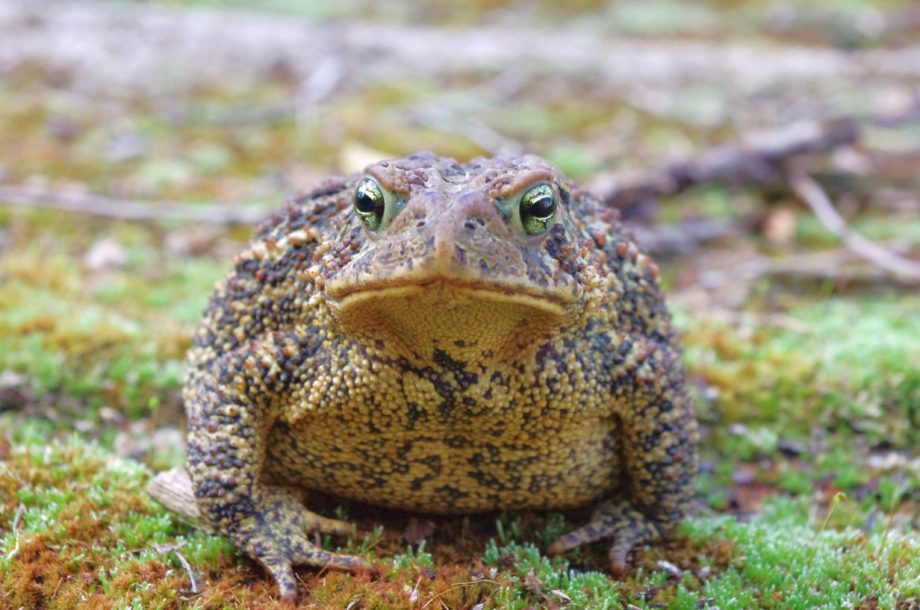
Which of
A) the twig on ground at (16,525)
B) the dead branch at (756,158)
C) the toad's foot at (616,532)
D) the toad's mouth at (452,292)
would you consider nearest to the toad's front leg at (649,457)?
the toad's foot at (616,532)

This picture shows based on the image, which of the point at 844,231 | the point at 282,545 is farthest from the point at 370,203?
the point at 844,231

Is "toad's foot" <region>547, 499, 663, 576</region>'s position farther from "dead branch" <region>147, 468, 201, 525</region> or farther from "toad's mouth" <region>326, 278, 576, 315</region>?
"dead branch" <region>147, 468, 201, 525</region>

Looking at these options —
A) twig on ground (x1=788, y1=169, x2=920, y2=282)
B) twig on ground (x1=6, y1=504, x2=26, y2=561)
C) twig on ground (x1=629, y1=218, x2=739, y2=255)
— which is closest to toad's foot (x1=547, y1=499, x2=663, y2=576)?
twig on ground (x1=6, y1=504, x2=26, y2=561)

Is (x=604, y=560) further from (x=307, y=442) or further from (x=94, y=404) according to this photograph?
(x=94, y=404)

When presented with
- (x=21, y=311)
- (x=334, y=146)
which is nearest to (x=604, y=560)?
(x=21, y=311)

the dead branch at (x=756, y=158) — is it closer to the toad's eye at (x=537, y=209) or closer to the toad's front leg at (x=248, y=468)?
the toad's eye at (x=537, y=209)

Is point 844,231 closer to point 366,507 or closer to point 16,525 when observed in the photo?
point 366,507
